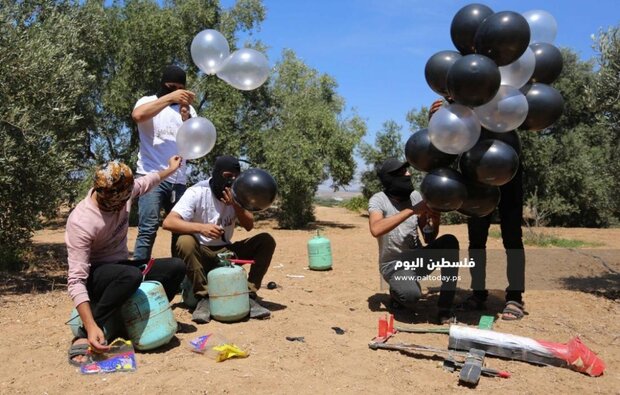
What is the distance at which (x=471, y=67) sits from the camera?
3736mm

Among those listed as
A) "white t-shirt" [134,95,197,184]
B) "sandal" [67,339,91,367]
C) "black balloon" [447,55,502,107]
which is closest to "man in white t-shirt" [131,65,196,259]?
"white t-shirt" [134,95,197,184]

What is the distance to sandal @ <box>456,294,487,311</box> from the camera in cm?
518

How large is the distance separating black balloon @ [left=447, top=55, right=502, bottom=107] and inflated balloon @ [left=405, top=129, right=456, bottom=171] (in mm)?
474

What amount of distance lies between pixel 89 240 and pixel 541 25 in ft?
13.5

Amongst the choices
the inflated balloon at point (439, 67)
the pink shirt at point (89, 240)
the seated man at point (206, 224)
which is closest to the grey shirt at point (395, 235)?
the inflated balloon at point (439, 67)

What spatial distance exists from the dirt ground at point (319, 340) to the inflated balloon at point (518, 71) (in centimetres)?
205

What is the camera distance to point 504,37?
12.8ft

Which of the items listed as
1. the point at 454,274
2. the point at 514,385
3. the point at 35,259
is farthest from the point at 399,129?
the point at 514,385

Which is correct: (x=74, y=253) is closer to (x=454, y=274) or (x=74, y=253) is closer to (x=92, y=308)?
(x=92, y=308)

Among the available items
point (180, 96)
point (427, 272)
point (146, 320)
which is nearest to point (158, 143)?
point (180, 96)

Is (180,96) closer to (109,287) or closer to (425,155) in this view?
(109,287)

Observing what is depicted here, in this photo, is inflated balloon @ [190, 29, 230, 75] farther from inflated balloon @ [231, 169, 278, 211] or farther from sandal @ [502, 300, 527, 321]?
sandal @ [502, 300, 527, 321]

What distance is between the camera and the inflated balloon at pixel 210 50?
5.30 m

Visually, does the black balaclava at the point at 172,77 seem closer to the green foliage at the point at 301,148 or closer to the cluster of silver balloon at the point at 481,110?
the cluster of silver balloon at the point at 481,110
